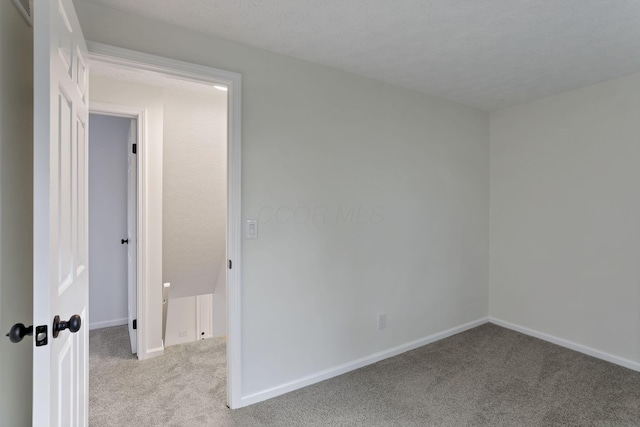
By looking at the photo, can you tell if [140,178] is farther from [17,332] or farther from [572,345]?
[572,345]

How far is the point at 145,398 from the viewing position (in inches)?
86.2

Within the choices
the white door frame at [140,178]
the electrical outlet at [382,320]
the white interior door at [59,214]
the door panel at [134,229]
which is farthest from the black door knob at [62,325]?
the electrical outlet at [382,320]

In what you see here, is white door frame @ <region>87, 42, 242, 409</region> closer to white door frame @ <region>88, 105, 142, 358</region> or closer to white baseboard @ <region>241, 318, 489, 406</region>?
white baseboard @ <region>241, 318, 489, 406</region>

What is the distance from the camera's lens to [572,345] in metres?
2.95

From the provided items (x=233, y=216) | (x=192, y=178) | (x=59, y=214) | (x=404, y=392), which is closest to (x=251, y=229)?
(x=233, y=216)

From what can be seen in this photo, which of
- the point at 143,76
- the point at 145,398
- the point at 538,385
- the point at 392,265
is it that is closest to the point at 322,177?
the point at 392,265

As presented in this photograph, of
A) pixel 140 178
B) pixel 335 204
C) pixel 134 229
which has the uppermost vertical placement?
pixel 140 178

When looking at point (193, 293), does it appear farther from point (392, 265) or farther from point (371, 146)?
point (371, 146)

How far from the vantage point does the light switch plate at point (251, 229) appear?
83.9 inches

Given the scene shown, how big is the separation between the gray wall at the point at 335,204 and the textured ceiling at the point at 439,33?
5.8 inches

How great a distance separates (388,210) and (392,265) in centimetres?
49

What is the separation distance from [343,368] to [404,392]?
1.61 feet

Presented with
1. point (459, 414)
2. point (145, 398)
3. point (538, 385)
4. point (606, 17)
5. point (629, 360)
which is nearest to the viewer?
point (606, 17)

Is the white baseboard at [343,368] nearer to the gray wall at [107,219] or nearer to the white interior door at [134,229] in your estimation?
the white interior door at [134,229]
